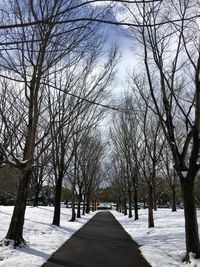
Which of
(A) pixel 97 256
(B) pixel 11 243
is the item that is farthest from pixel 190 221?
(B) pixel 11 243

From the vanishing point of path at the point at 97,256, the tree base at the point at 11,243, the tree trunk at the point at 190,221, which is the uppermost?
the tree trunk at the point at 190,221

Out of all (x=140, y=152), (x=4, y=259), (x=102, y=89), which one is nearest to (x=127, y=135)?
(x=140, y=152)

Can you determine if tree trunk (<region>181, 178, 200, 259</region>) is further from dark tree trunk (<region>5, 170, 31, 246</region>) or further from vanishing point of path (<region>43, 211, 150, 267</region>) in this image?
dark tree trunk (<region>5, 170, 31, 246</region>)

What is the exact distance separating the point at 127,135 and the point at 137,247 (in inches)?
494

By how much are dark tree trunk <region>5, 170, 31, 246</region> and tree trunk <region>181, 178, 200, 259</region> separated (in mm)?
5448

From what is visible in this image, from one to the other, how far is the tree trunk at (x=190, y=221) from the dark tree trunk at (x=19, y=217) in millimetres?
5448

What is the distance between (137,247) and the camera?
42.1 feet

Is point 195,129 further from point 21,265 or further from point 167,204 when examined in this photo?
point 167,204

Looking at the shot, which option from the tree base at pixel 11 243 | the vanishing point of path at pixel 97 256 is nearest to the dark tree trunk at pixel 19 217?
the tree base at pixel 11 243

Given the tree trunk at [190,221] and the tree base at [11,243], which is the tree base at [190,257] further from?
the tree base at [11,243]

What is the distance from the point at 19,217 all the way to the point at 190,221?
5.76 meters

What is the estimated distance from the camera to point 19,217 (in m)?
12.4

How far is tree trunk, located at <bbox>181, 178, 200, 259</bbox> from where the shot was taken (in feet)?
30.8

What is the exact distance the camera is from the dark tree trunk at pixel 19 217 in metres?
11.9
